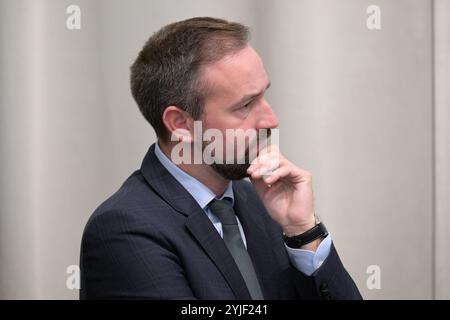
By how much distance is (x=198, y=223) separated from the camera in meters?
0.99

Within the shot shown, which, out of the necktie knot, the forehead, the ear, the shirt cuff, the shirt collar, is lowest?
the shirt cuff

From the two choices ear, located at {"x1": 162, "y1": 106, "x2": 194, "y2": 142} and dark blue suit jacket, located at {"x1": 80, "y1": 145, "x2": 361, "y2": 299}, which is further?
ear, located at {"x1": 162, "y1": 106, "x2": 194, "y2": 142}

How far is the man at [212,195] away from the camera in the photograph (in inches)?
37.6

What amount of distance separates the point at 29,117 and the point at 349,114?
2.60 feet

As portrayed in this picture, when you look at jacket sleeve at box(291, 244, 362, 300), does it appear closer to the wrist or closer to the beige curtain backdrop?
the wrist

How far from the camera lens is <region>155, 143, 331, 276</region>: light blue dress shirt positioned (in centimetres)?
102

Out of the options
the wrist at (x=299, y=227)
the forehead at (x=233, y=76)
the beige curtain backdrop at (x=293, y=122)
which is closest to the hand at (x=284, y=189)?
the wrist at (x=299, y=227)

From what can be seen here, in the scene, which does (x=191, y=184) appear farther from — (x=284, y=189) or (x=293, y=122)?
(x=293, y=122)

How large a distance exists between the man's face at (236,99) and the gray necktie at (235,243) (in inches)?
2.4

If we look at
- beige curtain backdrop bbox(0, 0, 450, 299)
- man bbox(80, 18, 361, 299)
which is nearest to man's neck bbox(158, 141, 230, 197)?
man bbox(80, 18, 361, 299)

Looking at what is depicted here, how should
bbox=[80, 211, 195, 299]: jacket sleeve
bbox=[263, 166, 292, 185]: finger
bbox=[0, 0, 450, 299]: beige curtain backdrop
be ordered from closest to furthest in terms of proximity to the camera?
bbox=[80, 211, 195, 299]: jacket sleeve
bbox=[263, 166, 292, 185]: finger
bbox=[0, 0, 450, 299]: beige curtain backdrop
